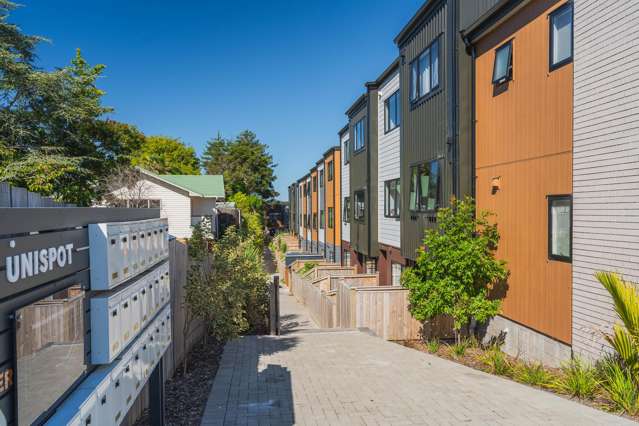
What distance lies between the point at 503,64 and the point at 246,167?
A: 71.6 metres

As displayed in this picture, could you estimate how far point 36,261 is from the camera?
3125 mm

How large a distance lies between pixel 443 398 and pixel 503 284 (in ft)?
14.3

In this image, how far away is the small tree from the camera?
36.6 feet

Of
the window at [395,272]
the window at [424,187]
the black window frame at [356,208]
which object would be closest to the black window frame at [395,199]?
the window at [424,187]

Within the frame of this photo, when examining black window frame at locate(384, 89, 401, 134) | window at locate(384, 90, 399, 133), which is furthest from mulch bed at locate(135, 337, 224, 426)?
window at locate(384, 90, 399, 133)

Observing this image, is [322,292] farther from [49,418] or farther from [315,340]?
[49,418]

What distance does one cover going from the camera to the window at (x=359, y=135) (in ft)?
75.4

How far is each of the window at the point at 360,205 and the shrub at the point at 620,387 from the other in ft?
49.3

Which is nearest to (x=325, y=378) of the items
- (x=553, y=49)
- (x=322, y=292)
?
(x=553, y=49)

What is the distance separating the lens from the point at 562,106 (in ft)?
30.1

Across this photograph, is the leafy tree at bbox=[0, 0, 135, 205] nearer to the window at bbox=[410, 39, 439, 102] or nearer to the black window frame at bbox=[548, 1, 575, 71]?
the window at bbox=[410, 39, 439, 102]

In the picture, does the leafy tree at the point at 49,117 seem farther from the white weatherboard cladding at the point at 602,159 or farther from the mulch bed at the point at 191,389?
the white weatherboard cladding at the point at 602,159

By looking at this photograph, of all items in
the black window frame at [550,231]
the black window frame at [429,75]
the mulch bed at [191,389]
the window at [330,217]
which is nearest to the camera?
the mulch bed at [191,389]

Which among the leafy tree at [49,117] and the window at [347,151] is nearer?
the leafy tree at [49,117]
